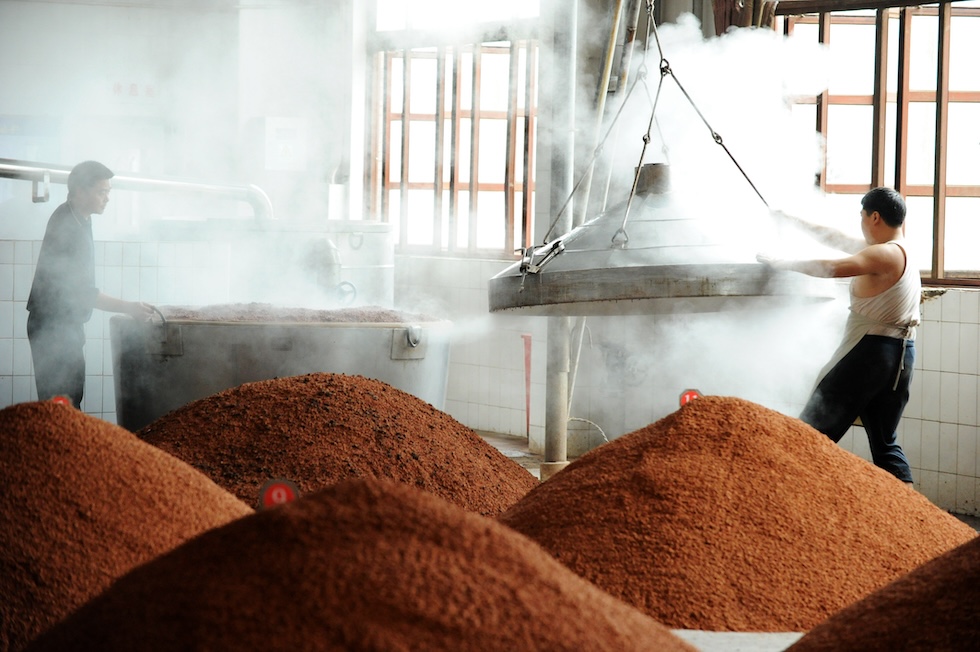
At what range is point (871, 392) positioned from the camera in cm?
358

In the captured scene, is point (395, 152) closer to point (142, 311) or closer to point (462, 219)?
point (462, 219)

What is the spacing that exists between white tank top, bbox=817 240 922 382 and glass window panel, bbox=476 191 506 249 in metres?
3.19

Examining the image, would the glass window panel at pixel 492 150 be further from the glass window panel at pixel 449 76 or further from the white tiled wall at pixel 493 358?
the white tiled wall at pixel 493 358

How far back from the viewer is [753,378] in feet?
16.8

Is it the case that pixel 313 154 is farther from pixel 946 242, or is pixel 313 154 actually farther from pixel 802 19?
pixel 946 242

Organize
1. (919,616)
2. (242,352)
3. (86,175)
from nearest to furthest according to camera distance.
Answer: (919,616), (242,352), (86,175)

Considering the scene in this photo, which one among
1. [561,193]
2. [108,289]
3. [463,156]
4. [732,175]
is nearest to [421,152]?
[463,156]

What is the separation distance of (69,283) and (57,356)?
40cm

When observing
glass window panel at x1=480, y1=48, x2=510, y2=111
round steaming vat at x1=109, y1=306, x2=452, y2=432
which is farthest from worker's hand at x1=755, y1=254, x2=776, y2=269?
glass window panel at x1=480, y1=48, x2=510, y2=111

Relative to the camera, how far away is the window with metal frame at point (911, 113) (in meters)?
4.58

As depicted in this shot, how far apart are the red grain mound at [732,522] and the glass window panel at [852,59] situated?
3.01 metres

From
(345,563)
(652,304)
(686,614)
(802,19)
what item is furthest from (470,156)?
(345,563)

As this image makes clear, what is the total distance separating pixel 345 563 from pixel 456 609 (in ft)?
0.45

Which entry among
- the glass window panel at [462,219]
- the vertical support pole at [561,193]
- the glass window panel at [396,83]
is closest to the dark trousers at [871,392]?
the vertical support pole at [561,193]
